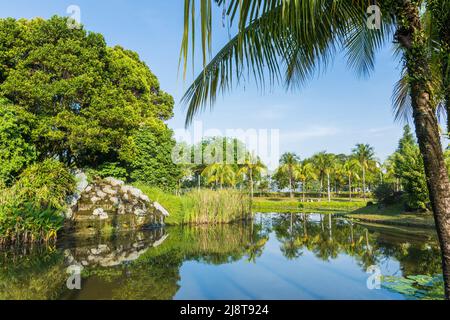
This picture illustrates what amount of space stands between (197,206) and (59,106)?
7.08 m

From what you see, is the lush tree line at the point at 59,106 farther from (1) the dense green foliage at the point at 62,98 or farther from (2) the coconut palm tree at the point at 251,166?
(2) the coconut palm tree at the point at 251,166

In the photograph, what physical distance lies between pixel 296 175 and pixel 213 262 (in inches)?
1389

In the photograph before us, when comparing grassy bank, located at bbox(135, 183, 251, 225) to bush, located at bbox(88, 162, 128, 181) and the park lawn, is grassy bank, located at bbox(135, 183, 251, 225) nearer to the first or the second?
bush, located at bbox(88, 162, 128, 181)

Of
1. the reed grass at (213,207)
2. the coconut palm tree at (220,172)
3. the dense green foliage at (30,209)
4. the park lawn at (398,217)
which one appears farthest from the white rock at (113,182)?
the coconut palm tree at (220,172)

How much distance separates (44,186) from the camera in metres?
9.08

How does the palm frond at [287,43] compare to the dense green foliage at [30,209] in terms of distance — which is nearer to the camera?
the palm frond at [287,43]

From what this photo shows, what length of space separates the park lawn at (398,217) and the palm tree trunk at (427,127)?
12.9m

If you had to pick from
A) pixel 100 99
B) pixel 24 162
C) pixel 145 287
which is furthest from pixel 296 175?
pixel 145 287

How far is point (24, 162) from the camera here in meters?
10.7

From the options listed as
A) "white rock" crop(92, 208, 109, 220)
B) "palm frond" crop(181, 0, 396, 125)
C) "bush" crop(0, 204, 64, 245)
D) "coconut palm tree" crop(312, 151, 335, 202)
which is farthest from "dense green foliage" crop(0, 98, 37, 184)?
"coconut palm tree" crop(312, 151, 335, 202)

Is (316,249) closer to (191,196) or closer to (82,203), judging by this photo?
(191,196)

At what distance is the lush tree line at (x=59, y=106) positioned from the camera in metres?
10.4

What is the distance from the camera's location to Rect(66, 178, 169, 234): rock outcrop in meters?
11.4

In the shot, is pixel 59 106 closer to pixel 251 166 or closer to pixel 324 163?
pixel 251 166
